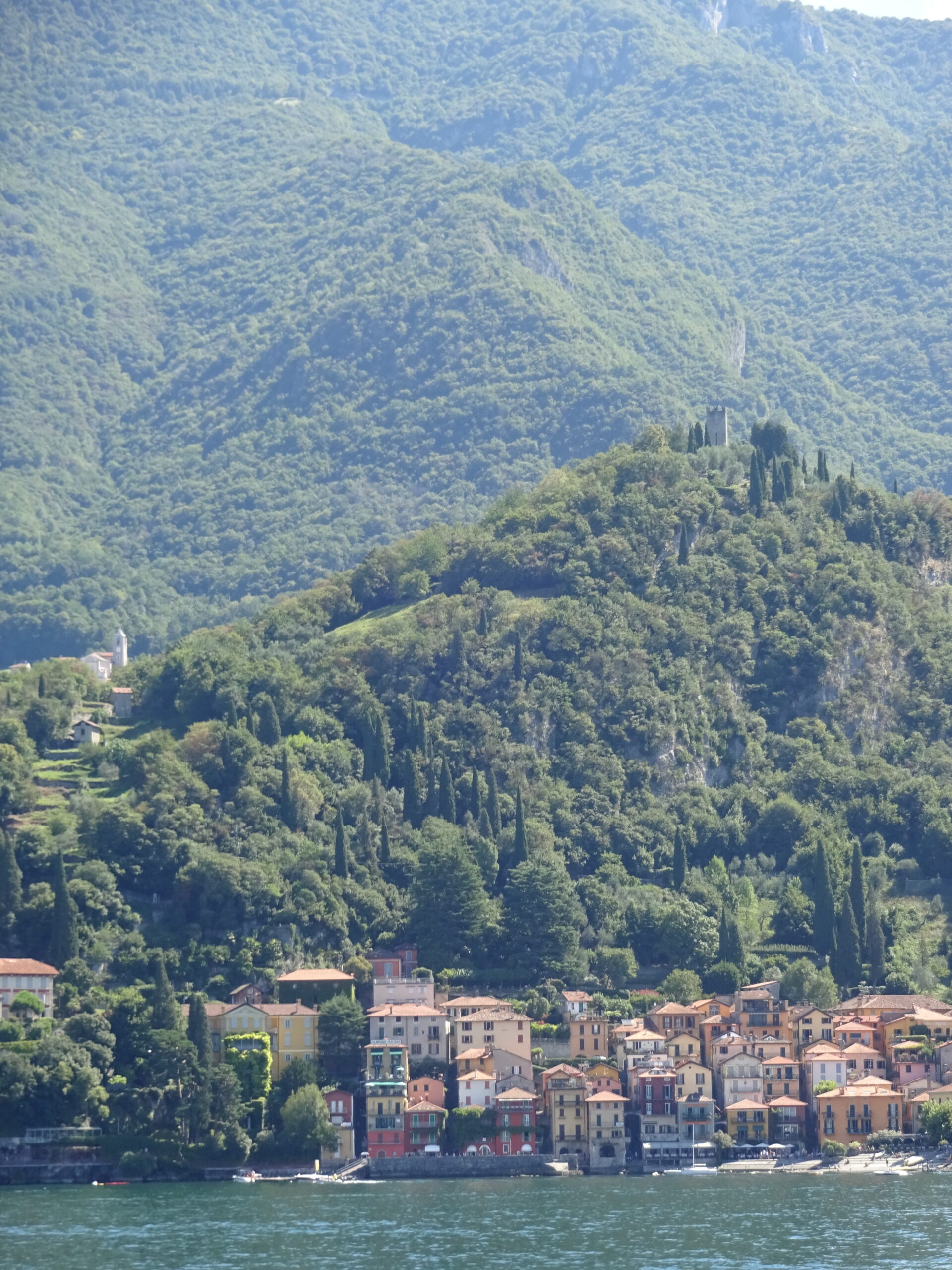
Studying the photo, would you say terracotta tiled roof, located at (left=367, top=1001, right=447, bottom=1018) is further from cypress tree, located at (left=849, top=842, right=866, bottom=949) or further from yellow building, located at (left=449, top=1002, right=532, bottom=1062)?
cypress tree, located at (left=849, top=842, right=866, bottom=949)

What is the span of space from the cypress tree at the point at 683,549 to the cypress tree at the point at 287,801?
3326cm

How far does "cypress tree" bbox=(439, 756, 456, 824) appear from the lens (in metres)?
140

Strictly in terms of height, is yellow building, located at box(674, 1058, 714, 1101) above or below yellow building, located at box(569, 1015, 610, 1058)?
below

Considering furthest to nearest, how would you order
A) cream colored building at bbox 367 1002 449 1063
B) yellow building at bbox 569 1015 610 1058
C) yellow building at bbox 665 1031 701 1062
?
yellow building at bbox 569 1015 610 1058 → cream colored building at bbox 367 1002 449 1063 → yellow building at bbox 665 1031 701 1062

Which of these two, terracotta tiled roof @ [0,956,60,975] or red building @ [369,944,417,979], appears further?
red building @ [369,944,417,979]

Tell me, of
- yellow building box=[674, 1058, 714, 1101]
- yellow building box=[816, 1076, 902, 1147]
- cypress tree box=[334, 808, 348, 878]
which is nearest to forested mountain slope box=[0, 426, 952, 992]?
cypress tree box=[334, 808, 348, 878]

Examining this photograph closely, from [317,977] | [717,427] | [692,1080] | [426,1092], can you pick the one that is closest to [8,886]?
[317,977]

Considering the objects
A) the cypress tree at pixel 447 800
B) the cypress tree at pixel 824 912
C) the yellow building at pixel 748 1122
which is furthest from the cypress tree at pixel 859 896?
the cypress tree at pixel 447 800

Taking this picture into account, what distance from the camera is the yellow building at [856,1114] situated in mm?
114125

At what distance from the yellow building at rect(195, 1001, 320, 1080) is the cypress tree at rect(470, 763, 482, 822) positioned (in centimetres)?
2308

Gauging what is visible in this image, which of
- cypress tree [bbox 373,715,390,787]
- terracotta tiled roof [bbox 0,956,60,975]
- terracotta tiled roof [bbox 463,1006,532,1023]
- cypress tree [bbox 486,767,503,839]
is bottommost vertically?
terracotta tiled roof [bbox 463,1006,532,1023]

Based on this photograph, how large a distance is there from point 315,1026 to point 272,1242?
28291 millimetres

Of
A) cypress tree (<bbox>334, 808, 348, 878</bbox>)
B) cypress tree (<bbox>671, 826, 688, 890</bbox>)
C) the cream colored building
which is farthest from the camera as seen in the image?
cypress tree (<bbox>671, 826, 688, 890</bbox>)

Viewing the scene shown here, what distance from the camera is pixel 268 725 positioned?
475 ft
